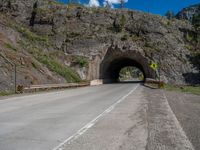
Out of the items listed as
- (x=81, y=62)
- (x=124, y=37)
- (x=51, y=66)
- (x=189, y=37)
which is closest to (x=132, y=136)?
(x=51, y=66)

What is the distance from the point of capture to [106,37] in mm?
61969

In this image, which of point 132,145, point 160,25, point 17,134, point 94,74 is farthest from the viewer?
point 160,25

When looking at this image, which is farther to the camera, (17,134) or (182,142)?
(17,134)

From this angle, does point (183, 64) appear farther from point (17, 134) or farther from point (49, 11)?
point (17, 134)

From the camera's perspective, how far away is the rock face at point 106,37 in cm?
5884

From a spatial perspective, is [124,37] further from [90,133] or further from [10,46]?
[90,133]

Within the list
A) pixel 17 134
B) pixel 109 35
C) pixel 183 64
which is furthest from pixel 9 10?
pixel 17 134

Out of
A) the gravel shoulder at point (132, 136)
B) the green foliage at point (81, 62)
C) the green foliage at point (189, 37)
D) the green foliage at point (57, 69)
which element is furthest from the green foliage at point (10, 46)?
the green foliage at point (189, 37)


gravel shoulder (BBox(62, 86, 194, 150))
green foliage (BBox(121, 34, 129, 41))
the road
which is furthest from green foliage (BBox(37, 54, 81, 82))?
gravel shoulder (BBox(62, 86, 194, 150))

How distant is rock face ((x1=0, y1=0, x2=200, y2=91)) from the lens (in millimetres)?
58844

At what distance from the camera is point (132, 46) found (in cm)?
6100

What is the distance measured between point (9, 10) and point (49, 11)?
25.1 ft

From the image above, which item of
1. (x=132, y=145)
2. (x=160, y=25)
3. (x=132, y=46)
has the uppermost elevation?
(x=160, y=25)

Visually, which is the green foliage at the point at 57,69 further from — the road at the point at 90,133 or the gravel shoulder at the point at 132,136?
the gravel shoulder at the point at 132,136
